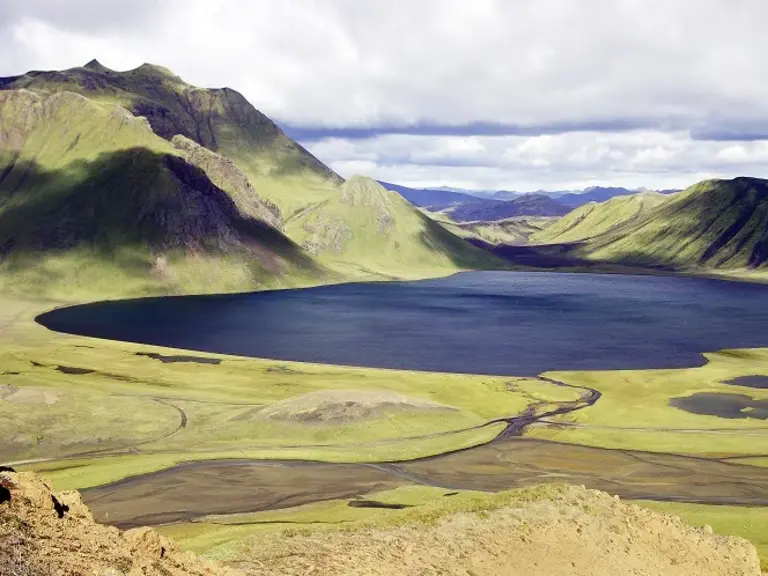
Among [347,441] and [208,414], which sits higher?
[208,414]

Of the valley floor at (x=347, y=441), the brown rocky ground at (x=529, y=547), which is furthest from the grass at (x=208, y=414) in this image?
the brown rocky ground at (x=529, y=547)

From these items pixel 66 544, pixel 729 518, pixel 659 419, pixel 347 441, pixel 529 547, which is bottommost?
pixel 659 419

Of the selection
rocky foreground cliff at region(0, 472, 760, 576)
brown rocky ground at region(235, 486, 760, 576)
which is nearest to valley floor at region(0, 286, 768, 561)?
brown rocky ground at region(235, 486, 760, 576)

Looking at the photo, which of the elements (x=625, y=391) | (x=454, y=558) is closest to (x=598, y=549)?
(x=454, y=558)

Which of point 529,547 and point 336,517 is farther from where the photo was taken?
point 336,517

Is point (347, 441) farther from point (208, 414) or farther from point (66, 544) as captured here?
point (66, 544)

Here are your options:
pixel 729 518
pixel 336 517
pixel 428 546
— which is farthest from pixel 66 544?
pixel 729 518
